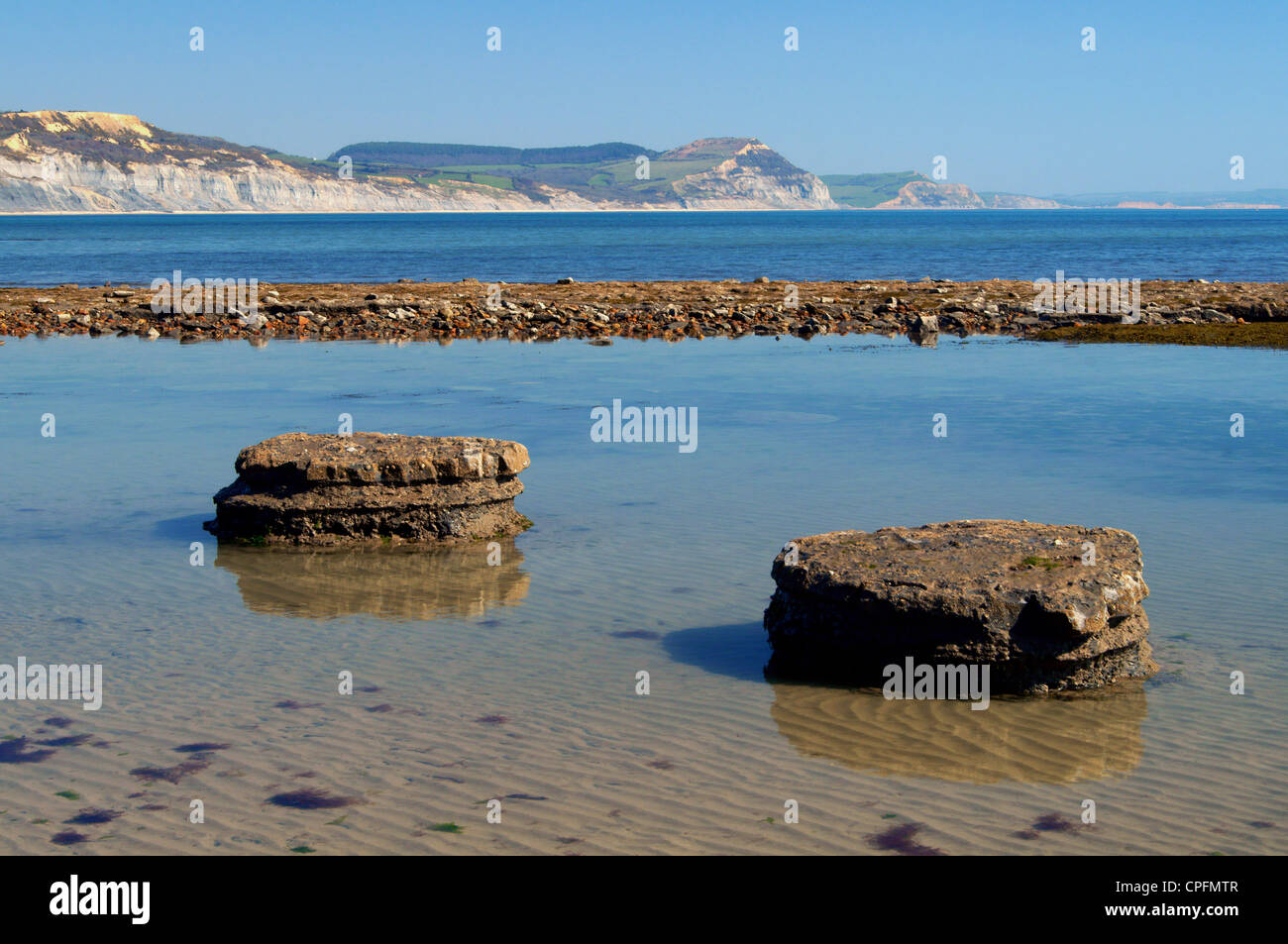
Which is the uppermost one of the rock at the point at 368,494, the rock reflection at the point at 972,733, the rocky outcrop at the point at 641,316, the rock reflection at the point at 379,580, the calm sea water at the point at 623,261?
the calm sea water at the point at 623,261

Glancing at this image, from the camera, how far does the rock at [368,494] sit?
1019 cm

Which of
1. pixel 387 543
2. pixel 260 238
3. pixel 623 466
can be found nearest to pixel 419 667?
pixel 387 543

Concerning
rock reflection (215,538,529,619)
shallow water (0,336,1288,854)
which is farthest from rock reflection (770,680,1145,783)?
rock reflection (215,538,529,619)

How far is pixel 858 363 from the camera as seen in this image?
2300cm

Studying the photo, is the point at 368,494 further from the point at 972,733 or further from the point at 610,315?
the point at 610,315

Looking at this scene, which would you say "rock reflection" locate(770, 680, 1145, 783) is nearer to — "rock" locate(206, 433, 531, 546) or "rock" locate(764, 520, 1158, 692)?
"rock" locate(764, 520, 1158, 692)

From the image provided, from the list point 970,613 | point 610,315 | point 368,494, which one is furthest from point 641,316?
point 970,613

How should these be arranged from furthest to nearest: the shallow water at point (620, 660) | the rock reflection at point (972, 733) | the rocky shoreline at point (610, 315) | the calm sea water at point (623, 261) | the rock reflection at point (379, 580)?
the calm sea water at point (623, 261) < the rocky shoreline at point (610, 315) < the rock reflection at point (379, 580) < the rock reflection at point (972, 733) < the shallow water at point (620, 660)

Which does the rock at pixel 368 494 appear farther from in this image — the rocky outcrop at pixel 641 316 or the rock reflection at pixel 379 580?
the rocky outcrop at pixel 641 316

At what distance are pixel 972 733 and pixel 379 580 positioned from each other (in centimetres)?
460

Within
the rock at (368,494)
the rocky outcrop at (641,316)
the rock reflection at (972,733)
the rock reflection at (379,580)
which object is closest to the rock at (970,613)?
the rock reflection at (972,733)

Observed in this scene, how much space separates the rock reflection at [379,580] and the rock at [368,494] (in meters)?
0.18

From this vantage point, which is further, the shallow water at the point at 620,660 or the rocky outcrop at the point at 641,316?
the rocky outcrop at the point at 641,316

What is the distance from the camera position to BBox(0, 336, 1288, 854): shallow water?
555 centimetres
